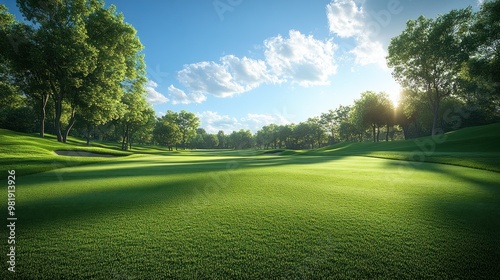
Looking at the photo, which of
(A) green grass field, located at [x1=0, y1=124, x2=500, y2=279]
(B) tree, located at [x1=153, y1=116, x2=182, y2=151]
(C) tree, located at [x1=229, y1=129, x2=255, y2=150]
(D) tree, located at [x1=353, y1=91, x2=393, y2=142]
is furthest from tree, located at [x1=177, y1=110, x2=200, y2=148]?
(A) green grass field, located at [x1=0, y1=124, x2=500, y2=279]

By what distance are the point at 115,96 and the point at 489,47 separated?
51.2 meters

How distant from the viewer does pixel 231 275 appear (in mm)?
2486

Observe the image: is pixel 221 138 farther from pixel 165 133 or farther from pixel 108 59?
pixel 108 59

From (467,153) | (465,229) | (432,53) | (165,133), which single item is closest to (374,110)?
(432,53)

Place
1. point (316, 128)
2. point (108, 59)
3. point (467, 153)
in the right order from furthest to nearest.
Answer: point (316, 128)
point (108, 59)
point (467, 153)

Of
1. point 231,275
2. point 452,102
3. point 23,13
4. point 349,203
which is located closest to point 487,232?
point 349,203

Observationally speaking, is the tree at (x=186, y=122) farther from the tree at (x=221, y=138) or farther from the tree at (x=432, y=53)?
the tree at (x=221, y=138)

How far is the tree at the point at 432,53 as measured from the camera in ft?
108

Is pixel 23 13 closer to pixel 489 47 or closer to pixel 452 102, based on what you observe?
pixel 489 47

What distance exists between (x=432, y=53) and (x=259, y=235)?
46.3m

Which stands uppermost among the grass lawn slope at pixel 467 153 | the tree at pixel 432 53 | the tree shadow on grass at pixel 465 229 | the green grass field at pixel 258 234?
the tree at pixel 432 53

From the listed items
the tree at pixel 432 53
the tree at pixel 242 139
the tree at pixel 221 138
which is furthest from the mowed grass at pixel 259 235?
the tree at pixel 221 138

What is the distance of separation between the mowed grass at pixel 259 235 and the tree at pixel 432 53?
132 ft

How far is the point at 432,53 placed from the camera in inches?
1362
